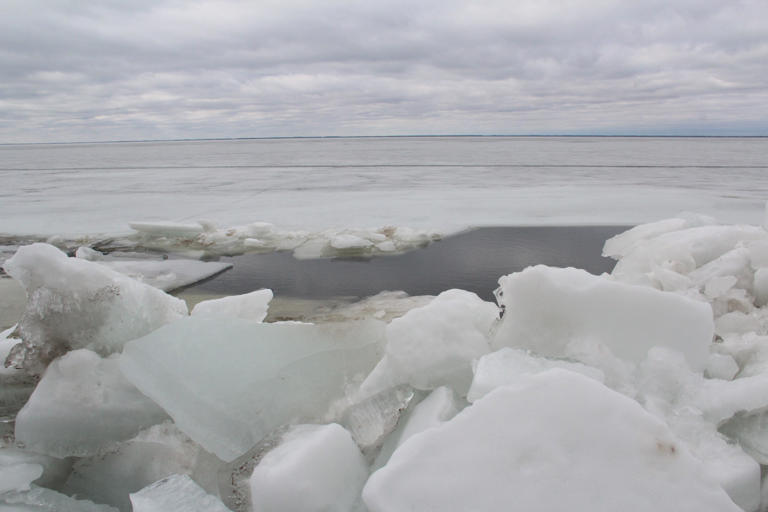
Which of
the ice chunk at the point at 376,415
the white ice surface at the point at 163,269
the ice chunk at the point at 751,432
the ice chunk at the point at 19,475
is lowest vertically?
the white ice surface at the point at 163,269

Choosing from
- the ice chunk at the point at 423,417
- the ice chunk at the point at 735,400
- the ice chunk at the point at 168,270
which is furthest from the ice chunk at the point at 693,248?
the ice chunk at the point at 168,270

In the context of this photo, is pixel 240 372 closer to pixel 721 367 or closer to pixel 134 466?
pixel 134 466

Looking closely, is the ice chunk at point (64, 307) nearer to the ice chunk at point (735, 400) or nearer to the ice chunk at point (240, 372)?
the ice chunk at point (240, 372)

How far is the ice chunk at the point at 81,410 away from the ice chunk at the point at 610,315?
1.20 m

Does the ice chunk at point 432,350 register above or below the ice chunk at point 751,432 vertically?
above

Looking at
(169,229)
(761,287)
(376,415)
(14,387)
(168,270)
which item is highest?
(761,287)

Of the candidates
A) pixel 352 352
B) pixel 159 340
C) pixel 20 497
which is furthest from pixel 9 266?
pixel 352 352

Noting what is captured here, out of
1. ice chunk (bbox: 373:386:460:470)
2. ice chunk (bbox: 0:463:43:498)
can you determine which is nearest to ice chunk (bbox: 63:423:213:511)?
ice chunk (bbox: 0:463:43:498)

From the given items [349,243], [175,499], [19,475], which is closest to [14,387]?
[19,475]

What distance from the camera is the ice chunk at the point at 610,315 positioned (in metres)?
1.53

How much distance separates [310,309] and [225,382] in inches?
76.1

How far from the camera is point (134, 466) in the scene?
1.63 meters

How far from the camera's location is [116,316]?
1878mm

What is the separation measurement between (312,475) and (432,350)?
545 millimetres
